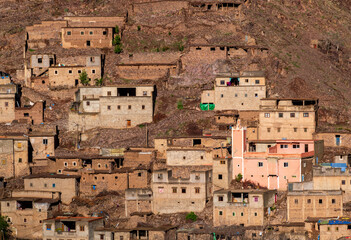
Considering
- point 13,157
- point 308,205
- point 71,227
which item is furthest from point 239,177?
point 13,157

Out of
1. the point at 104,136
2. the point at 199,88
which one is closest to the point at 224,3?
the point at 199,88

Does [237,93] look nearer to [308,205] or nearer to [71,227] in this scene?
[308,205]

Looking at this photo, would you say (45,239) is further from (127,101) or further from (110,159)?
(127,101)

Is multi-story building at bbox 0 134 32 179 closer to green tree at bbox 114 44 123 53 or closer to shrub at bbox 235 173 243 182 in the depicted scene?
green tree at bbox 114 44 123 53

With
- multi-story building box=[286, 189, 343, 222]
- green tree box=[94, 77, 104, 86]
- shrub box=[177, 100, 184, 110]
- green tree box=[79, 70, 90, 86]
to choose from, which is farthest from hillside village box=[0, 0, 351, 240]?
green tree box=[94, 77, 104, 86]

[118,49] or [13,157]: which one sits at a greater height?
[118,49]
